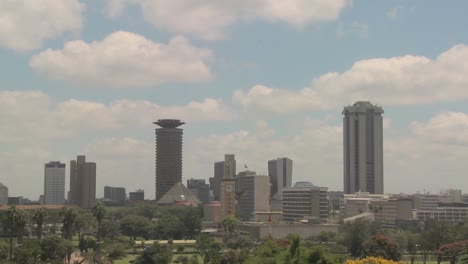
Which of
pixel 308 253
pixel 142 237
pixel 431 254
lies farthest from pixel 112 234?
pixel 308 253

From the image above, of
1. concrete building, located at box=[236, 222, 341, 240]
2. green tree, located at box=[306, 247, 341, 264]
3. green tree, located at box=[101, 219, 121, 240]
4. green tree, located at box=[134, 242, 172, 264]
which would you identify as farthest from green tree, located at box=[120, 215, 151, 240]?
green tree, located at box=[306, 247, 341, 264]

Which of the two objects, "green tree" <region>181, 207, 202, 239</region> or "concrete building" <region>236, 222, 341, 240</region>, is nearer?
"concrete building" <region>236, 222, 341, 240</region>

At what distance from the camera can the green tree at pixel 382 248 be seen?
9981 centimetres

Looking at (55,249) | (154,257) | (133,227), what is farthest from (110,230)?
(154,257)

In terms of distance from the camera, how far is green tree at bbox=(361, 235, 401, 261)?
99812 millimetres

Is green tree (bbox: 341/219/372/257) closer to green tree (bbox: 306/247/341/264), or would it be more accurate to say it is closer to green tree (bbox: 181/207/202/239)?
green tree (bbox: 181/207/202/239)

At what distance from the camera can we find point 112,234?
15962 cm

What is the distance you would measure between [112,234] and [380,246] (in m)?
75.6

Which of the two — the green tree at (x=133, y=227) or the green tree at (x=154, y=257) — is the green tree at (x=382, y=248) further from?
the green tree at (x=133, y=227)

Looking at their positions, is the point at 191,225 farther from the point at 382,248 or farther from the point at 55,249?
the point at 55,249

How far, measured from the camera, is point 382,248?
332 feet

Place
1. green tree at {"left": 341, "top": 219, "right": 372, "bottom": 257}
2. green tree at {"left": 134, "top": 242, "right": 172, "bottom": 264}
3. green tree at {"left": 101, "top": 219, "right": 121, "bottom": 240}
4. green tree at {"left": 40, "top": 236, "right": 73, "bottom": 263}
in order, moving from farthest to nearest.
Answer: green tree at {"left": 101, "top": 219, "right": 121, "bottom": 240} → green tree at {"left": 341, "top": 219, "right": 372, "bottom": 257} → green tree at {"left": 134, "top": 242, "right": 172, "bottom": 264} → green tree at {"left": 40, "top": 236, "right": 73, "bottom": 263}

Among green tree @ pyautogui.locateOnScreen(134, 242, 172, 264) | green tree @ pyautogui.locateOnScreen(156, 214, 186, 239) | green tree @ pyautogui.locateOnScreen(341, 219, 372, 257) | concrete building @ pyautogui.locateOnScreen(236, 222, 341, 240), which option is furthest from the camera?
green tree @ pyautogui.locateOnScreen(156, 214, 186, 239)

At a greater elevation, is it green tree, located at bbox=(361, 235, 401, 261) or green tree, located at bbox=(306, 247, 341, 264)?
green tree, located at bbox=(306, 247, 341, 264)
